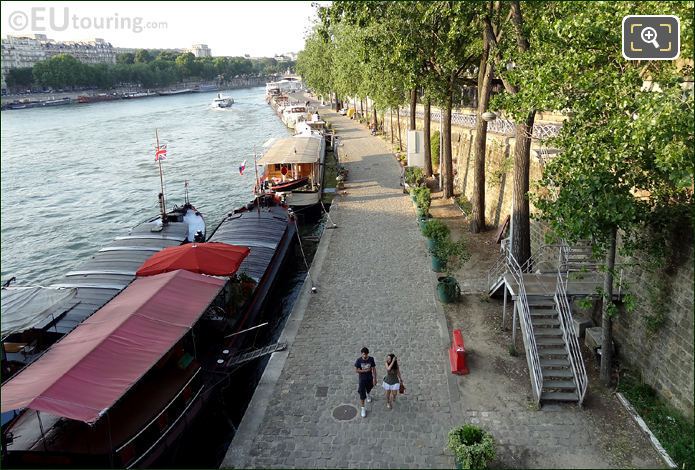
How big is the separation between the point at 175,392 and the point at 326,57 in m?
53.6

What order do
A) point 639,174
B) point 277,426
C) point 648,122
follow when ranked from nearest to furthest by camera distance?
point 648,122 → point 639,174 → point 277,426

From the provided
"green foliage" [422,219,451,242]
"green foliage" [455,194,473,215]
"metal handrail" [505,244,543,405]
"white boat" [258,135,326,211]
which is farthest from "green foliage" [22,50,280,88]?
"metal handrail" [505,244,543,405]

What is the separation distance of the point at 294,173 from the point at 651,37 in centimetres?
2224

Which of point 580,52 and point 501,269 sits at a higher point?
point 580,52

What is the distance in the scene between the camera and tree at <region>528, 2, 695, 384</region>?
875cm

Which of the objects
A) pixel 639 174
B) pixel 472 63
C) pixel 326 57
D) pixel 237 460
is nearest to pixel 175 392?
pixel 237 460

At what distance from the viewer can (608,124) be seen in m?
9.35

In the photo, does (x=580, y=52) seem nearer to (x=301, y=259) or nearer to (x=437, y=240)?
(x=437, y=240)

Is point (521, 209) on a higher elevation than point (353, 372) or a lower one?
higher

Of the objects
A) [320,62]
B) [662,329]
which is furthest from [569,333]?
[320,62]

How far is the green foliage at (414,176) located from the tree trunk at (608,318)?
58.3 feet

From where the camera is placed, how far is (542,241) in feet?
54.7

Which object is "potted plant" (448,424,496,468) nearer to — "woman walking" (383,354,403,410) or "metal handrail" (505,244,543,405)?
"woman walking" (383,354,403,410)

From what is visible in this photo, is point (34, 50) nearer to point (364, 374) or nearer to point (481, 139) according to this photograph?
point (481, 139)
